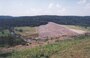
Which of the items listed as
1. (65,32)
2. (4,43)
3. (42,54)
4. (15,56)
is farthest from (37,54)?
(65,32)

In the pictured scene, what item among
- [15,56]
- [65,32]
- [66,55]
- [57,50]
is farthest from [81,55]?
[65,32]

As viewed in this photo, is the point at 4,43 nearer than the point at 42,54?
No

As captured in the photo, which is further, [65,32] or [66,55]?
[65,32]

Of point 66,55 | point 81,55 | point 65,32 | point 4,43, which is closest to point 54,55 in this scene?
point 66,55

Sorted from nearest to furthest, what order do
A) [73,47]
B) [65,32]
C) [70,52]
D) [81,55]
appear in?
1. [81,55]
2. [70,52]
3. [73,47]
4. [65,32]

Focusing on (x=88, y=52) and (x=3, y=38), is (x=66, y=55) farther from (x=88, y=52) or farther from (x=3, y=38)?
(x=3, y=38)

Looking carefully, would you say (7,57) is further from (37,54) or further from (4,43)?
(4,43)

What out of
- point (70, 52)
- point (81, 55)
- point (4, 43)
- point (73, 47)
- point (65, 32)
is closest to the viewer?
point (81, 55)

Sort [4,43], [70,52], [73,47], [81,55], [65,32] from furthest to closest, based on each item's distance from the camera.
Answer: [65,32] → [4,43] → [73,47] → [70,52] → [81,55]
